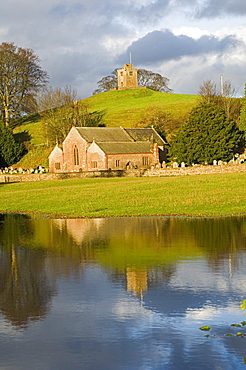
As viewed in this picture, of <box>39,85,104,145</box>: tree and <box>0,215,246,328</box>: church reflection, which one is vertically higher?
<box>39,85,104,145</box>: tree

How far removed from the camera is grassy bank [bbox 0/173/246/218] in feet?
123

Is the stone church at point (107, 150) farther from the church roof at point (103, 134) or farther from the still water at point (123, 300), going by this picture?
the still water at point (123, 300)

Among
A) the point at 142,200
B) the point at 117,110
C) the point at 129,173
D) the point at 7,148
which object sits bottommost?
the point at 142,200

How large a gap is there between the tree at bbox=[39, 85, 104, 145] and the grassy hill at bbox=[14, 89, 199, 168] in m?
3.49

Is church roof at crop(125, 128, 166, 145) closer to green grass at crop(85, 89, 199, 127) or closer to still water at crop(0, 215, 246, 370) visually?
green grass at crop(85, 89, 199, 127)

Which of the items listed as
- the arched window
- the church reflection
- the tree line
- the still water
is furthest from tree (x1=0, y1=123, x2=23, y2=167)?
the still water

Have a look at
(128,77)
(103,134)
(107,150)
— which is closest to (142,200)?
(107,150)

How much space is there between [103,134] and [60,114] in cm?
2353

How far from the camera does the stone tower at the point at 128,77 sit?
182 meters

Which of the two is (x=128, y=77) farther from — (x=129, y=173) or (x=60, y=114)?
(x=129, y=173)

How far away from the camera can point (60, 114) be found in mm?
117938

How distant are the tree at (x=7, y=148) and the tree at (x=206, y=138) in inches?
1555

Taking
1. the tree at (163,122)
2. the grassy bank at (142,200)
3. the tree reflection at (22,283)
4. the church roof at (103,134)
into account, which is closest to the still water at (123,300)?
the tree reflection at (22,283)

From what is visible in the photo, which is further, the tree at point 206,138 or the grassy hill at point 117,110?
→ the grassy hill at point 117,110
